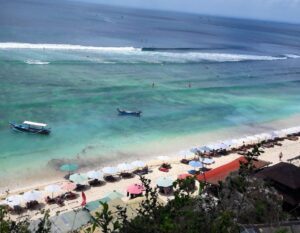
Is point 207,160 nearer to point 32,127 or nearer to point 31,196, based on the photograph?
point 31,196

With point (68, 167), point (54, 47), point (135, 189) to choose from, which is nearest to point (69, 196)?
point (68, 167)

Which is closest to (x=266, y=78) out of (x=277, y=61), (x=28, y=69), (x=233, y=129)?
(x=277, y=61)

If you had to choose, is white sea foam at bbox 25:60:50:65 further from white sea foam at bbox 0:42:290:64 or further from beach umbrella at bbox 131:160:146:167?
beach umbrella at bbox 131:160:146:167

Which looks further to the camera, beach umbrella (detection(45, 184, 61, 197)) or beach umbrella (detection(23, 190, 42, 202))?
beach umbrella (detection(45, 184, 61, 197))

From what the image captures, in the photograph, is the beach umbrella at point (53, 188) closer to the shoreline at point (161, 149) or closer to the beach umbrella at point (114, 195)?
the shoreline at point (161, 149)

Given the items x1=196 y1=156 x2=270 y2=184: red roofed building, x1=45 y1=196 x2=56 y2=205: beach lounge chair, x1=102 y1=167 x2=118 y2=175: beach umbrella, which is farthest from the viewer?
x1=102 y1=167 x2=118 y2=175: beach umbrella

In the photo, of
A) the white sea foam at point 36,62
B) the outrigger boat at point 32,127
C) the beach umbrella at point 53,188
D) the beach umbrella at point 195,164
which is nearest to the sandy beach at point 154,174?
the beach umbrella at point 195,164

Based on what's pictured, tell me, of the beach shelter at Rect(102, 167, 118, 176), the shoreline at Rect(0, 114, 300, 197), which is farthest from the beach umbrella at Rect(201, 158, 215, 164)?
the beach shelter at Rect(102, 167, 118, 176)
